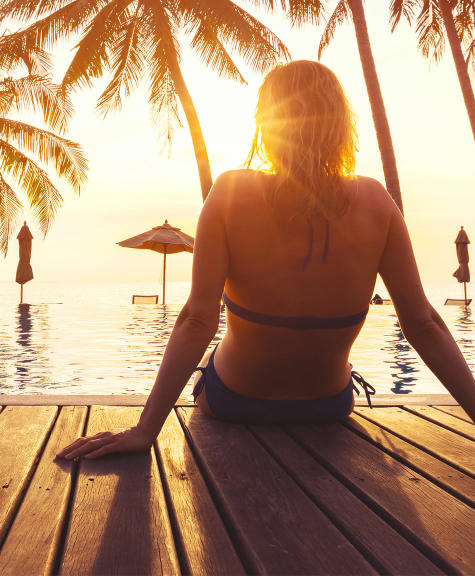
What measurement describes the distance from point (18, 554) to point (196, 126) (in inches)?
535

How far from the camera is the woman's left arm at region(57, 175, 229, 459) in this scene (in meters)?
1.75

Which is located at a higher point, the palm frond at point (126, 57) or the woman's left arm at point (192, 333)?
the palm frond at point (126, 57)

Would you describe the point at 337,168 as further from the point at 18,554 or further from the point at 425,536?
the point at 18,554

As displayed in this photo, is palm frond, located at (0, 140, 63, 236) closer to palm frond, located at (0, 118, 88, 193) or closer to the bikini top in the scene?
palm frond, located at (0, 118, 88, 193)

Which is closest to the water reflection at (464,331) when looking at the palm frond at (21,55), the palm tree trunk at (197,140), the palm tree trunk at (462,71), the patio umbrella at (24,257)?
A: the palm tree trunk at (462,71)

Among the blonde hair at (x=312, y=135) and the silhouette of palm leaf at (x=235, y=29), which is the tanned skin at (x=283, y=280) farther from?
the silhouette of palm leaf at (x=235, y=29)

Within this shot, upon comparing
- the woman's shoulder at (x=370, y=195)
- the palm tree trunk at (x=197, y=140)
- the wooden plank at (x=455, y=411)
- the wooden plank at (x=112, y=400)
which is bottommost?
the wooden plank at (x=112, y=400)

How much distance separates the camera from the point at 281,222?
175 cm

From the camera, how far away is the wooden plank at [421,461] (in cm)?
156

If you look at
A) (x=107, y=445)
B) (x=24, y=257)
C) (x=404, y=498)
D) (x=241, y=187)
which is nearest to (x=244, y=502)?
(x=404, y=498)

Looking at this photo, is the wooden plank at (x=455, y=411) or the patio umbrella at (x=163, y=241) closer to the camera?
the wooden plank at (x=455, y=411)

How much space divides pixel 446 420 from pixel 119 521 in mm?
1540

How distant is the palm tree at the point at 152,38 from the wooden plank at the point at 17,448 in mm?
12004

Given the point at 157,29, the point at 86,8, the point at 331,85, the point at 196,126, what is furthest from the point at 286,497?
the point at 86,8
